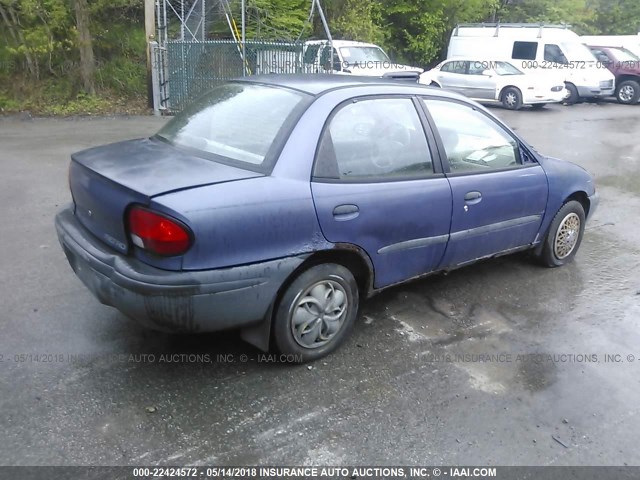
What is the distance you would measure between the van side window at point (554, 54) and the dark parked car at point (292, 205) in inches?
647

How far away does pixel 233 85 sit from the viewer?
4.31 meters

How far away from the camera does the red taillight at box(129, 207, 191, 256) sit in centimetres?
304

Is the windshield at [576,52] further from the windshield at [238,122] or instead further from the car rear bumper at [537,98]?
the windshield at [238,122]

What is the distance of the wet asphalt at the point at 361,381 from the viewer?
119 inches

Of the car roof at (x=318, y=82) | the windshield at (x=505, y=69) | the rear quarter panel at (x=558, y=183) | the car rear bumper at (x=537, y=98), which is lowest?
the car rear bumper at (x=537, y=98)

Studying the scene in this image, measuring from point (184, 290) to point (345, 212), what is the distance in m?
1.05

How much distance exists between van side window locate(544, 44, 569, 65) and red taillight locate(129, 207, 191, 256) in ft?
62.2

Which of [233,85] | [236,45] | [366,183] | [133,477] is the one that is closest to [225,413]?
[133,477]

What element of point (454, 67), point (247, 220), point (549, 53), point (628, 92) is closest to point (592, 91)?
point (549, 53)

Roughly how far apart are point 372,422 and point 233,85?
2.46 meters

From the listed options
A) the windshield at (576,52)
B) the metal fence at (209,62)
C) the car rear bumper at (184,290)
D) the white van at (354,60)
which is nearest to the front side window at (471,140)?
the car rear bumper at (184,290)

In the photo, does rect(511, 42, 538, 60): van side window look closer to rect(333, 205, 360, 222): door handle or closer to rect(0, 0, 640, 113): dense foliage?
rect(0, 0, 640, 113): dense foliage

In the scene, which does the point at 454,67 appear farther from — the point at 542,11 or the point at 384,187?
the point at 384,187

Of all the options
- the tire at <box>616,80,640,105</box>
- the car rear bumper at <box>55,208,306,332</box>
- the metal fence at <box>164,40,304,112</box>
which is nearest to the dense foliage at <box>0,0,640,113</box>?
the metal fence at <box>164,40,304,112</box>
